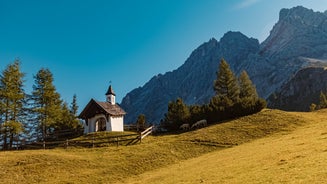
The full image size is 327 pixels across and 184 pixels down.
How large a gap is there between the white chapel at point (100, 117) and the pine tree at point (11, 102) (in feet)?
37.2

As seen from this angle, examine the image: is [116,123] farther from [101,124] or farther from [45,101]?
[45,101]

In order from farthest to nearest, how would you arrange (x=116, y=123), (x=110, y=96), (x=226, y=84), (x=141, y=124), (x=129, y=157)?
(x=141, y=124), (x=226, y=84), (x=110, y=96), (x=116, y=123), (x=129, y=157)

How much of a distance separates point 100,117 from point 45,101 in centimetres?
1148

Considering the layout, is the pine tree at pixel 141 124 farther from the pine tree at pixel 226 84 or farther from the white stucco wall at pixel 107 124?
the pine tree at pixel 226 84

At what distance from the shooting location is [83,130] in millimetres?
57562

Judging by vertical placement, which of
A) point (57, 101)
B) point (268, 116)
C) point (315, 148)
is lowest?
point (315, 148)

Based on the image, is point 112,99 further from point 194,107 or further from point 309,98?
point 309,98

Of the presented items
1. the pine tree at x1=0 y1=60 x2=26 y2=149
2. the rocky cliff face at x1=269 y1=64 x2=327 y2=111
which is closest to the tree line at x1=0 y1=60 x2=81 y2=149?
the pine tree at x1=0 y1=60 x2=26 y2=149

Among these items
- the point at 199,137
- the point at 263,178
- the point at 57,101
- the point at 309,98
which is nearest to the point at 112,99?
the point at 57,101

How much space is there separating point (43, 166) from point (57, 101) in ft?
99.2

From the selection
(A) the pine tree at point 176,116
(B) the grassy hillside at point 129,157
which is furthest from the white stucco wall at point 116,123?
(B) the grassy hillside at point 129,157

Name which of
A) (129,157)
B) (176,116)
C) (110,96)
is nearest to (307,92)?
(176,116)

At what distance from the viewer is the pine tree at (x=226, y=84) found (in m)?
64.9

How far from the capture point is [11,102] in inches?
1907
